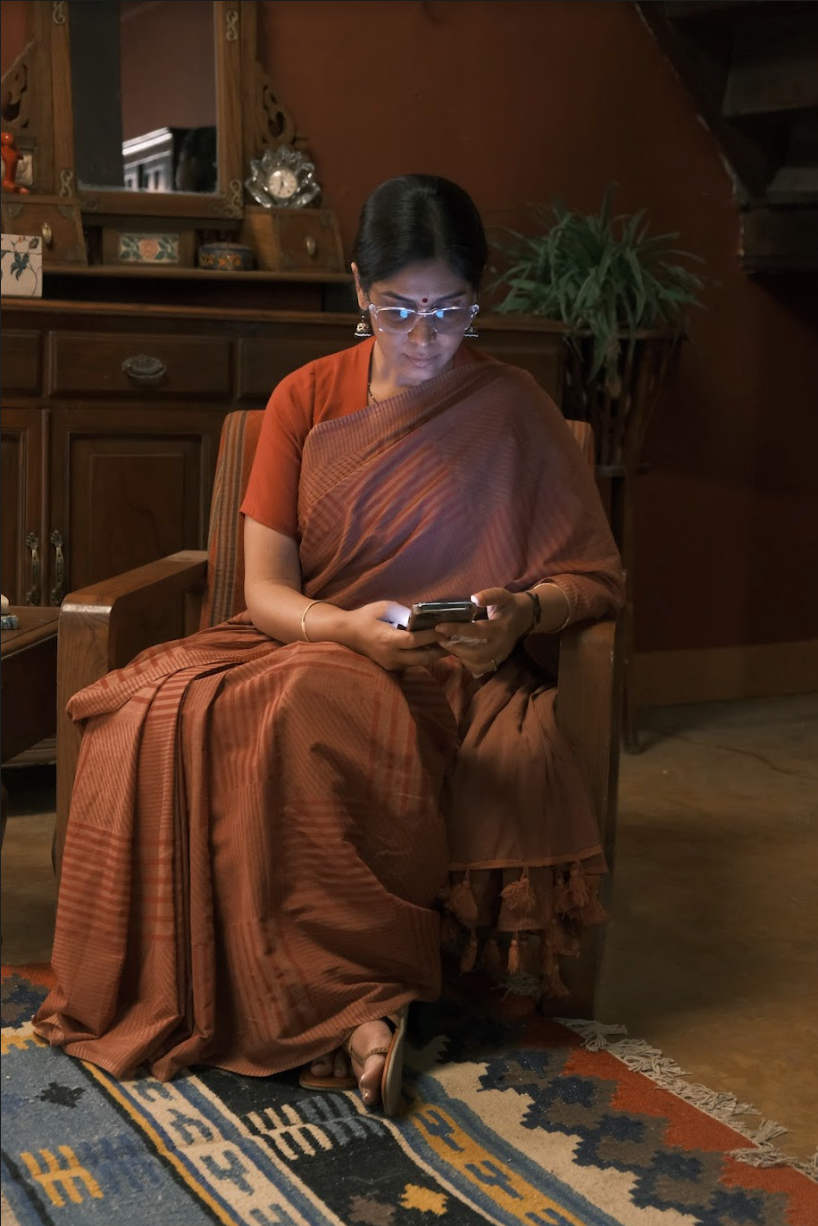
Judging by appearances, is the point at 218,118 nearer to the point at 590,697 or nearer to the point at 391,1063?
the point at 590,697

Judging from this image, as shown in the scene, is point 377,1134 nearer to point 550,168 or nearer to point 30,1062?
point 30,1062

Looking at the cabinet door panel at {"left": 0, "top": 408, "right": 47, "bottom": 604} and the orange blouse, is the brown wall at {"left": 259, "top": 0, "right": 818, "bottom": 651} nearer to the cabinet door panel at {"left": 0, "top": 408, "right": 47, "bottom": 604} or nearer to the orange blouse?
the cabinet door panel at {"left": 0, "top": 408, "right": 47, "bottom": 604}

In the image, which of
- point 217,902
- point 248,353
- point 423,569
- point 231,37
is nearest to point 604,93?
point 231,37

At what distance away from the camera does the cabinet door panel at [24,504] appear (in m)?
3.01

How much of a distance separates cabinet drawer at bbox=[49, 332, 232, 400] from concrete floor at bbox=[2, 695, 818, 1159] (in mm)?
828

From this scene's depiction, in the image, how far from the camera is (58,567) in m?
3.07

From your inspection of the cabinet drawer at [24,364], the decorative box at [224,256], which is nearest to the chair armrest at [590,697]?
the cabinet drawer at [24,364]

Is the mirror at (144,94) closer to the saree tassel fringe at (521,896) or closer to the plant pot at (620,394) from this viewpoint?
the plant pot at (620,394)

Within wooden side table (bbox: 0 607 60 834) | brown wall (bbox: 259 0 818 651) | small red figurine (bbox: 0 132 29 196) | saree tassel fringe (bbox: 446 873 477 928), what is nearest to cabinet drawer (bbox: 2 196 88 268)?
small red figurine (bbox: 0 132 29 196)

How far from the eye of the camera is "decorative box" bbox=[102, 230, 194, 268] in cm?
342

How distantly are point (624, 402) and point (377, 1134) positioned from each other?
7.45ft

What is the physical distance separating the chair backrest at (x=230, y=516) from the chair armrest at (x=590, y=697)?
444mm

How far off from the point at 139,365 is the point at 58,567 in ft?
1.49

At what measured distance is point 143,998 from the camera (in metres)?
1.85
